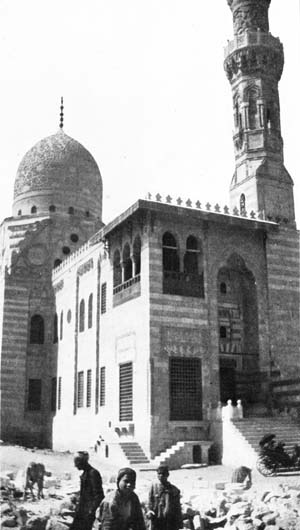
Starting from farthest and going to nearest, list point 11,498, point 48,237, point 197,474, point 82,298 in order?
point 48,237 → point 82,298 → point 197,474 → point 11,498

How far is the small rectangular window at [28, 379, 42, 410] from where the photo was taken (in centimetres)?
3209

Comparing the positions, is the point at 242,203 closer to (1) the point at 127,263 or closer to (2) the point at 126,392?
(1) the point at 127,263

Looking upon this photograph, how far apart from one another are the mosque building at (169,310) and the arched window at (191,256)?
2.1 inches

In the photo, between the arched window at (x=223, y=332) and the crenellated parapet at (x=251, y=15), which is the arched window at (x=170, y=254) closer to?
the arched window at (x=223, y=332)

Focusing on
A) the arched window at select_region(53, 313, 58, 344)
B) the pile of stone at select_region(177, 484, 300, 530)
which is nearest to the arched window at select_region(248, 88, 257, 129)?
the arched window at select_region(53, 313, 58, 344)

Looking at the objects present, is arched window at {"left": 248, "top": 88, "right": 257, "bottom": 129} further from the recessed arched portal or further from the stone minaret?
the recessed arched portal

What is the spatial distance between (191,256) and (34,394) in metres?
12.9

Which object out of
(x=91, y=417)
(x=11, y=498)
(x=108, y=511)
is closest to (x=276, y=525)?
(x=108, y=511)

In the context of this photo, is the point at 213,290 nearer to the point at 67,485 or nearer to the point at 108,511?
the point at 67,485

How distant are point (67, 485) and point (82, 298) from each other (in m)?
13.2

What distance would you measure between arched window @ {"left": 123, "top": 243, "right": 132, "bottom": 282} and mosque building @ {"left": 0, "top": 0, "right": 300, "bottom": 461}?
0.06 m

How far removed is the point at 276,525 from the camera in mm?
9750

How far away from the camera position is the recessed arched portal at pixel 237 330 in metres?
24.4

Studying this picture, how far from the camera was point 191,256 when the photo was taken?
24.2 meters
